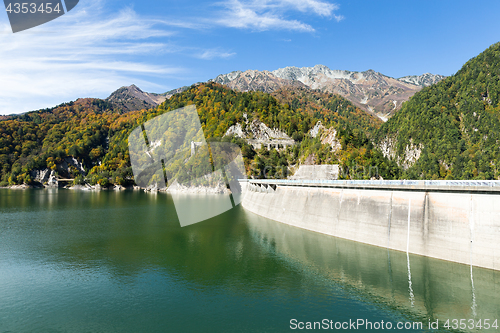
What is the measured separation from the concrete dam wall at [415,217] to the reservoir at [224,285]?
4.39 ft

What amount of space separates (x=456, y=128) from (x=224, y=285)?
165 m

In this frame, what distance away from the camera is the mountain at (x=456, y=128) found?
126 metres

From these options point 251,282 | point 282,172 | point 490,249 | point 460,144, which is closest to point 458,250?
point 490,249

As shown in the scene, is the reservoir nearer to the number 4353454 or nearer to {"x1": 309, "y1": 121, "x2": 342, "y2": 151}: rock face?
the number 4353454

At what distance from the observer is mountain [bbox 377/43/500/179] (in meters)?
126

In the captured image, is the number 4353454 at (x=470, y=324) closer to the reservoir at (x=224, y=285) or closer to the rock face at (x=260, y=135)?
the reservoir at (x=224, y=285)

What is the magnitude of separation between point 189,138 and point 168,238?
122 metres

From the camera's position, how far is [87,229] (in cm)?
5144

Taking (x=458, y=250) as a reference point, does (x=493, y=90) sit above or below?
above

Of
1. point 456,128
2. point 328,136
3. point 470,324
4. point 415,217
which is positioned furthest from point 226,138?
point 470,324

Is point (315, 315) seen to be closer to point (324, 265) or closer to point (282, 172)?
point (324, 265)

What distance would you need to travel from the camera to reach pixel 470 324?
2070 cm

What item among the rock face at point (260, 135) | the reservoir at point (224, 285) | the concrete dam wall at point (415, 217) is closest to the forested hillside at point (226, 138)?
the rock face at point (260, 135)

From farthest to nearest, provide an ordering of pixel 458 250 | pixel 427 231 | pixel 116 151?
pixel 116 151
pixel 427 231
pixel 458 250
